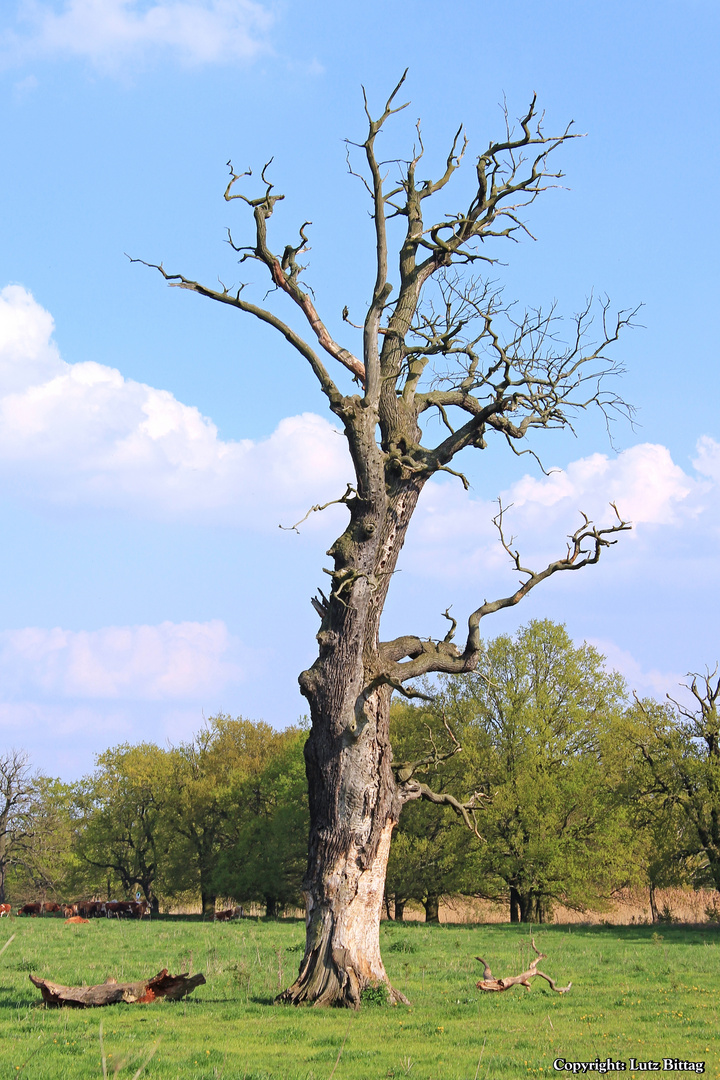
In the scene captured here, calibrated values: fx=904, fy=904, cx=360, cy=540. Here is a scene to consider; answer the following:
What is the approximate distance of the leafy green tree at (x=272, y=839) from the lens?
1855 inches

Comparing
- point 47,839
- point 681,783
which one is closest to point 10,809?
point 47,839

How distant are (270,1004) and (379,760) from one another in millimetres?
3412

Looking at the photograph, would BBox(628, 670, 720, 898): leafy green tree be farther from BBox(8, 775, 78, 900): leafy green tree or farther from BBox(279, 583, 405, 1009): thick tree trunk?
BBox(8, 775, 78, 900): leafy green tree

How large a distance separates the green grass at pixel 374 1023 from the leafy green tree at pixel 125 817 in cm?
3796

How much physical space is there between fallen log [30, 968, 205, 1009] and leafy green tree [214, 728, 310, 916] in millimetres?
33581

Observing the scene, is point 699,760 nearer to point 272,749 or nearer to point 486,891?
point 486,891

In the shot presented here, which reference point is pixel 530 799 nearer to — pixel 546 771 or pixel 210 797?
pixel 546 771

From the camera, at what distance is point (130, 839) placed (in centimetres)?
5812

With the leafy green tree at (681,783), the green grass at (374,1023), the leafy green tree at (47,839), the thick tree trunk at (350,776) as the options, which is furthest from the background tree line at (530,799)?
the thick tree trunk at (350,776)

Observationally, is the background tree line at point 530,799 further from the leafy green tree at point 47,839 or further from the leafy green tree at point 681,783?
the leafy green tree at point 47,839

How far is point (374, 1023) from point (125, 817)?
2039 inches

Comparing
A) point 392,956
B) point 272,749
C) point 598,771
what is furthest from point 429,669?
point 272,749

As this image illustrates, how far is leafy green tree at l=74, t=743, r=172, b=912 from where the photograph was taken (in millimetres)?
57375

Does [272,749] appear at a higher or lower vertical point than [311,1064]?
higher
